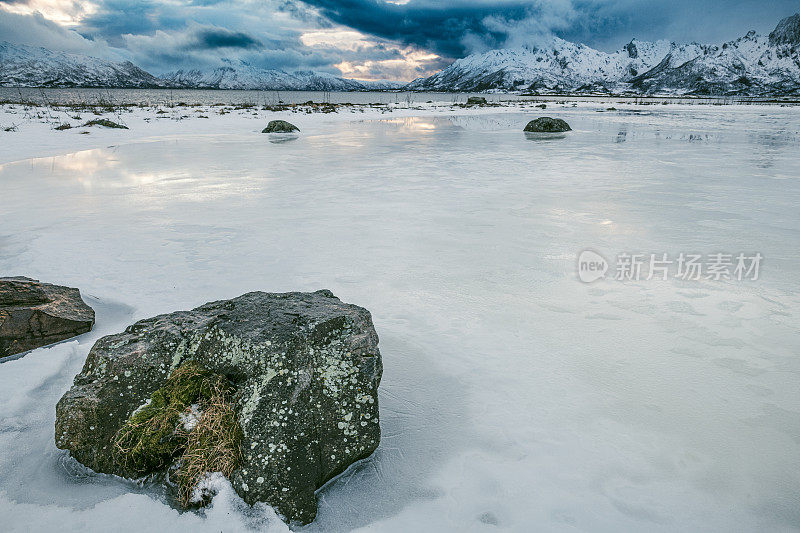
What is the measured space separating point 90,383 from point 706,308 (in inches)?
189

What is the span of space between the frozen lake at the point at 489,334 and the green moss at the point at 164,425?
0.51 ft

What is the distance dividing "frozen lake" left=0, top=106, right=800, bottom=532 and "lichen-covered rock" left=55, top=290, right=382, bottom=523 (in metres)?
0.16

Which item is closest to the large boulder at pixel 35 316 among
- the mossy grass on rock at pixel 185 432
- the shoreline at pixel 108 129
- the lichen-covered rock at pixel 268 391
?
the lichen-covered rock at pixel 268 391

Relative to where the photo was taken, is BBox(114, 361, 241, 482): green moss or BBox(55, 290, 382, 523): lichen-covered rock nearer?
BBox(55, 290, 382, 523): lichen-covered rock

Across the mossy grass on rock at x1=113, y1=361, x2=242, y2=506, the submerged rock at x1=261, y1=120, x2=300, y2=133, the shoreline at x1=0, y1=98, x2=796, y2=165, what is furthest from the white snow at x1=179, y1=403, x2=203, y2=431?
the submerged rock at x1=261, y1=120, x2=300, y2=133

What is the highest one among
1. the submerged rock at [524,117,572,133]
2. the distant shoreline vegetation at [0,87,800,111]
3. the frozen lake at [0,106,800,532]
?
the distant shoreline vegetation at [0,87,800,111]

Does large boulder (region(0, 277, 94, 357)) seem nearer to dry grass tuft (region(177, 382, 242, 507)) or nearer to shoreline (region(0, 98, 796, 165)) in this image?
dry grass tuft (region(177, 382, 242, 507))

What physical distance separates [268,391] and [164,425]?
0.57m

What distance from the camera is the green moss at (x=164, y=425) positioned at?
228 centimetres

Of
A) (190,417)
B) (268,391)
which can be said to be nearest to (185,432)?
(190,417)

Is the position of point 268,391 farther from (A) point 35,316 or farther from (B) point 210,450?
(A) point 35,316

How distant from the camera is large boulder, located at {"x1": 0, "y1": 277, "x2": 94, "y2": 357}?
3433mm

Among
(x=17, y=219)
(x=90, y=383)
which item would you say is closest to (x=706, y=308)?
(x=90, y=383)

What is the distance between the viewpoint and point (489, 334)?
3709mm
